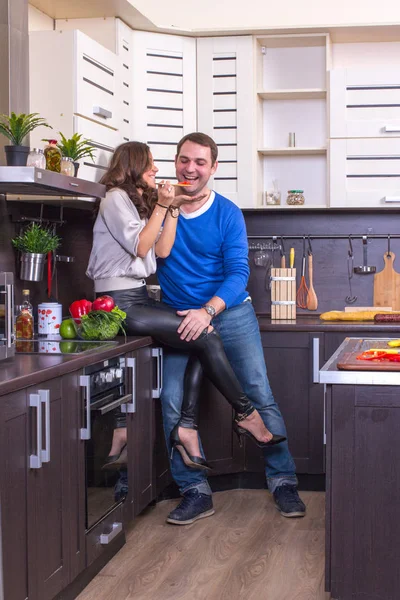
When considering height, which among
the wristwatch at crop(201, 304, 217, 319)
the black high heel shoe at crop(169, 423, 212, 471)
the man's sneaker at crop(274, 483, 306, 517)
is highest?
the wristwatch at crop(201, 304, 217, 319)

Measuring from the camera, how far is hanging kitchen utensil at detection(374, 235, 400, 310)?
496cm

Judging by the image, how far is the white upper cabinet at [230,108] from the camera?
4.64 meters

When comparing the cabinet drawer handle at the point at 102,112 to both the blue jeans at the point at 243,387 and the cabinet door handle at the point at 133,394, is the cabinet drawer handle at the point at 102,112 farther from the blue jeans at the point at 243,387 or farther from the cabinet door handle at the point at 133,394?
the cabinet door handle at the point at 133,394

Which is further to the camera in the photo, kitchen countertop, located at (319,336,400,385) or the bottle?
the bottle

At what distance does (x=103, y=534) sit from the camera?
3.03 meters

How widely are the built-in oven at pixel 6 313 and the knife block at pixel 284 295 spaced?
2.23 m

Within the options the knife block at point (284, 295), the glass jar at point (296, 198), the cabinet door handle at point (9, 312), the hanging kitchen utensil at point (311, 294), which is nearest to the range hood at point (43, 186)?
the cabinet door handle at point (9, 312)

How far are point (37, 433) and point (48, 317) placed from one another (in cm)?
121

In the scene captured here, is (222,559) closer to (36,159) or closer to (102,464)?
(102,464)

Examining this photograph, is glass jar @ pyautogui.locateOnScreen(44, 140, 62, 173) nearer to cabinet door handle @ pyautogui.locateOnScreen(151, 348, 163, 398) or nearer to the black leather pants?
the black leather pants

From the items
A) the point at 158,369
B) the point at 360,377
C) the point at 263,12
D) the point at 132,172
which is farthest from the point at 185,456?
the point at 263,12

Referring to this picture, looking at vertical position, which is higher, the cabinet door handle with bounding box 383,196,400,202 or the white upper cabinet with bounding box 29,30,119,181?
the white upper cabinet with bounding box 29,30,119,181

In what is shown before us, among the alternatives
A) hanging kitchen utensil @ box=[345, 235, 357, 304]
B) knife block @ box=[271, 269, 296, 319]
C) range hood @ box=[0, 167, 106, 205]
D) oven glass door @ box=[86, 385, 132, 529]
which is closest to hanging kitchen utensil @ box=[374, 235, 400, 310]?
hanging kitchen utensil @ box=[345, 235, 357, 304]

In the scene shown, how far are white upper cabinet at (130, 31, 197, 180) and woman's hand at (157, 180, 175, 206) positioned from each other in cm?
101
